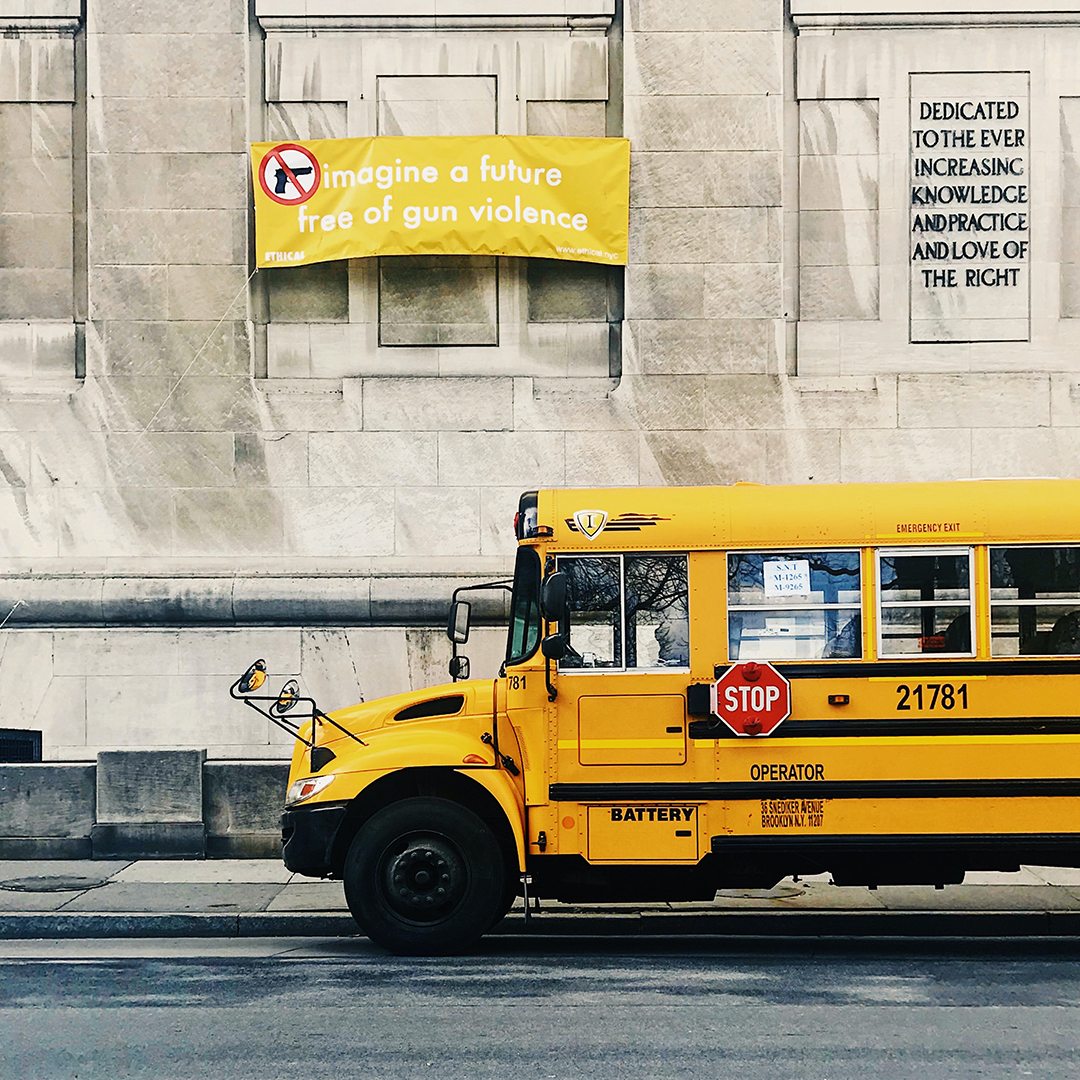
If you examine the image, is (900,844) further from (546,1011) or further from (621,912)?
(546,1011)

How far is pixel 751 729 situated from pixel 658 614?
90 centimetres

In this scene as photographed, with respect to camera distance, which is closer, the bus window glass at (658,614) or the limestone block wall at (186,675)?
the bus window glass at (658,614)

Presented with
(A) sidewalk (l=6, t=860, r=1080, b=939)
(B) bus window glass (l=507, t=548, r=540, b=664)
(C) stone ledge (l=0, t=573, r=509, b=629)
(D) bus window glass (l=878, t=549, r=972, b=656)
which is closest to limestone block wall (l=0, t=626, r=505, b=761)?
(C) stone ledge (l=0, t=573, r=509, b=629)

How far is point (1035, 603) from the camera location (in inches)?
324

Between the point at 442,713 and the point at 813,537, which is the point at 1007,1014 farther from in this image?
the point at 442,713

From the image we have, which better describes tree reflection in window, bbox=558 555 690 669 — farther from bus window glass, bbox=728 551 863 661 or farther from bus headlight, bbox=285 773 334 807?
bus headlight, bbox=285 773 334 807

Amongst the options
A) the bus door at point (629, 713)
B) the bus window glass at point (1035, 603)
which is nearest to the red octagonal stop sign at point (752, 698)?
the bus door at point (629, 713)

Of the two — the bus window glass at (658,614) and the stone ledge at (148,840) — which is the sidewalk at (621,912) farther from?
the bus window glass at (658,614)

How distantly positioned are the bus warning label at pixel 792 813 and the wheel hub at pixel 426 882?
1902 mm

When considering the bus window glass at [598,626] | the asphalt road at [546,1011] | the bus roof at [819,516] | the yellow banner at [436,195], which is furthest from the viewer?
the yellow banner at [436,195]

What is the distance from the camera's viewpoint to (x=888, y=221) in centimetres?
1386

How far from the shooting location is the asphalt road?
600 cm

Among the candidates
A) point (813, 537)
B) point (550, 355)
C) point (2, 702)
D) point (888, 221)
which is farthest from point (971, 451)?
point (2, 702)

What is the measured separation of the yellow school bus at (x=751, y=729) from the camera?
27.1ft
